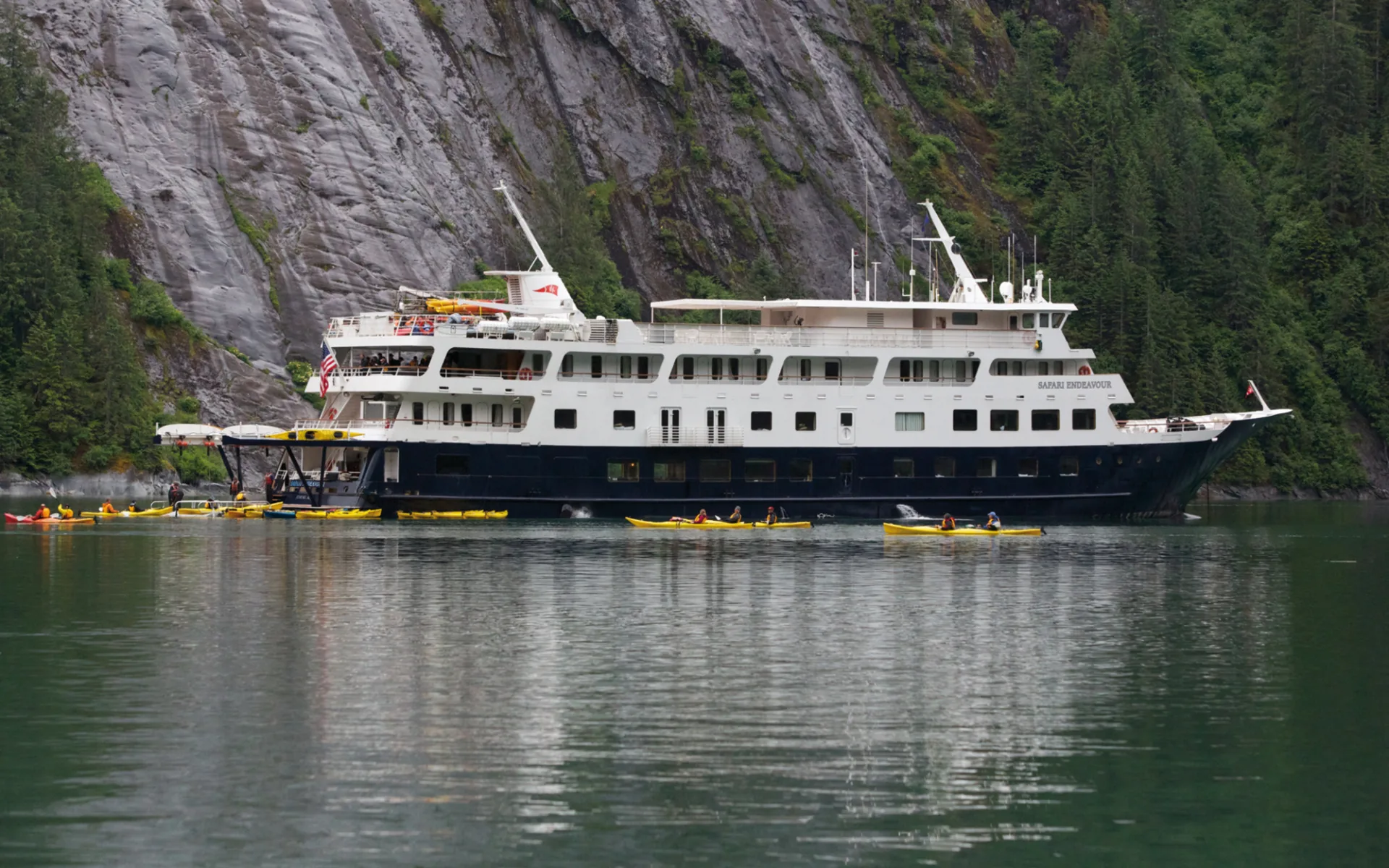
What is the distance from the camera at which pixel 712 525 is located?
208 feet

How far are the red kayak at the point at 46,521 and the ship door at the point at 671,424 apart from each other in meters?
20.5

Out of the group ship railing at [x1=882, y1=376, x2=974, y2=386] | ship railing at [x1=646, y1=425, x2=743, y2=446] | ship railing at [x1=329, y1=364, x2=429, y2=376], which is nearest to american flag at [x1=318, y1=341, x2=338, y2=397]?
ship railing at [x1=329, y1=364, x2=429, y2=376]

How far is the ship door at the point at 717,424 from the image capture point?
67375mm

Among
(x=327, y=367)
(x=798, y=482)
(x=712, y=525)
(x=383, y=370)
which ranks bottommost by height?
(x=712, y=525)

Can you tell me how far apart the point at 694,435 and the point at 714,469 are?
4.88 ft

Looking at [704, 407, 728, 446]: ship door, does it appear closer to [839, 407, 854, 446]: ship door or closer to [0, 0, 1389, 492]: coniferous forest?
[839, 407, 854, 446]: ship door

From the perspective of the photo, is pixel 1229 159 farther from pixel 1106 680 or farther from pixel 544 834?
pixel 544 834

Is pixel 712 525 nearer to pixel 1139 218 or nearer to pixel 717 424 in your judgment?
pixel 717 424

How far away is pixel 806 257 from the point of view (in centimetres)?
11462

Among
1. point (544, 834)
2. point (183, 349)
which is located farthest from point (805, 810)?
point (183, 349)

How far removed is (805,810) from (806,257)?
97.5m

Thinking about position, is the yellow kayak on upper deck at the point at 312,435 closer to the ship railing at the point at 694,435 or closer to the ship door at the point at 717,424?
the ship railing at the point at 694,435

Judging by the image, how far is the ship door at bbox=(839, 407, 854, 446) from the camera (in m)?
67.9

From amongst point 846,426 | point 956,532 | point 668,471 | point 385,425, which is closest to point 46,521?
point 385,425
